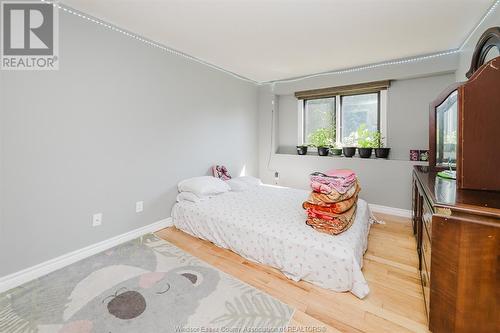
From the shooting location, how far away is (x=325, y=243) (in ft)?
6.11

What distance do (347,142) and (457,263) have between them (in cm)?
313

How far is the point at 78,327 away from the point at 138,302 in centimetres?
35

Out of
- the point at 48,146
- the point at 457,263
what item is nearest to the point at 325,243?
the point at 457,263

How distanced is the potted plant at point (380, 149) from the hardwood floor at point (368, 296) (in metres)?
1.46

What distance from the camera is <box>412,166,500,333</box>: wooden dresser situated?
1086 millimetres

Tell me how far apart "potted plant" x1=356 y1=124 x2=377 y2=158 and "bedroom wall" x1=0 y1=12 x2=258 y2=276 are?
2.59 m

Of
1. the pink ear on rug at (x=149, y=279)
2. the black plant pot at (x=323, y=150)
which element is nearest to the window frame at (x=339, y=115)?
the black plant pot at (x=323, y=150)

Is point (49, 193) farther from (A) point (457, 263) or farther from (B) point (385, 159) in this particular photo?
(B) point (385, 159)

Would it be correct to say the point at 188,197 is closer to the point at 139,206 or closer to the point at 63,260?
the point at 139,206

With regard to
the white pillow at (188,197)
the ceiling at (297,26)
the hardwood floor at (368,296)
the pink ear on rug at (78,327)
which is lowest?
the pink ear on rug at (78,327)

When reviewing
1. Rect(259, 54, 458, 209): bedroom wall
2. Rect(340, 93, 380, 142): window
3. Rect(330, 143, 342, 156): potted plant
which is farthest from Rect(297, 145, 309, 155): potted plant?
Rect(340, 93, 380, 142): window

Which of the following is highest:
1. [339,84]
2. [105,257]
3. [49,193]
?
[339,84]

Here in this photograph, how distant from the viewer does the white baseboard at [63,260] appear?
1.82 meters

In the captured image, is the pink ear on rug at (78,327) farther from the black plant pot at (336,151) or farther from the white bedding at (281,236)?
the black plant pot at (336,151)
